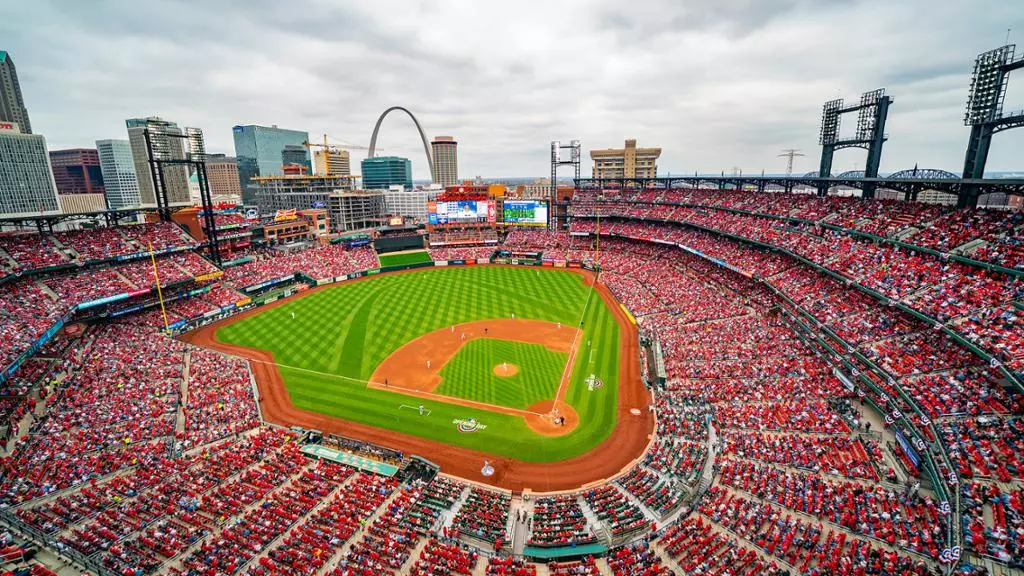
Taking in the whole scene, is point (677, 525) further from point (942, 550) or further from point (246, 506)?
point (246, 506)

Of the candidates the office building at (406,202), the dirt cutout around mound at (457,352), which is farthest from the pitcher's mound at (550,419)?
the office building at (406,202)

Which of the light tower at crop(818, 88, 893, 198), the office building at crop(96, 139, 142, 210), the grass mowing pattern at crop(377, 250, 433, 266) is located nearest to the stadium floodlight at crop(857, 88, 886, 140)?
the light tower at crop(818, 88, 893, 198)

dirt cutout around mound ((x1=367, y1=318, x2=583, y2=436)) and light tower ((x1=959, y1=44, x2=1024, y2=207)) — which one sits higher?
light tower ((x1=959, y1=44, x2=1024, y2=207))

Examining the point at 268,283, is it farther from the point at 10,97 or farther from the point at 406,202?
the point at 10,97

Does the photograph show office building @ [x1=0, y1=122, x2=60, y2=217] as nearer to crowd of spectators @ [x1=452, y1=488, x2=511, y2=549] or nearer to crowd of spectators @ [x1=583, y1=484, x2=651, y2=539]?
crowd of spectators @ [x1=452, y1=488, x2=511, y2=549]

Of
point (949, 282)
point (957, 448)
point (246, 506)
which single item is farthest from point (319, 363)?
point (949, 282)

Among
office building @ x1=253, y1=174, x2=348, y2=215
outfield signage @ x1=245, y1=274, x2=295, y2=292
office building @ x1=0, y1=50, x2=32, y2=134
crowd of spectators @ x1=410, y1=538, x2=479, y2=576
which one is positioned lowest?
crowd of spectators @ x1=410, y1=538, x2=479, y2=576

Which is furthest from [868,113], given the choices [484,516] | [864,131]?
[484,516]
